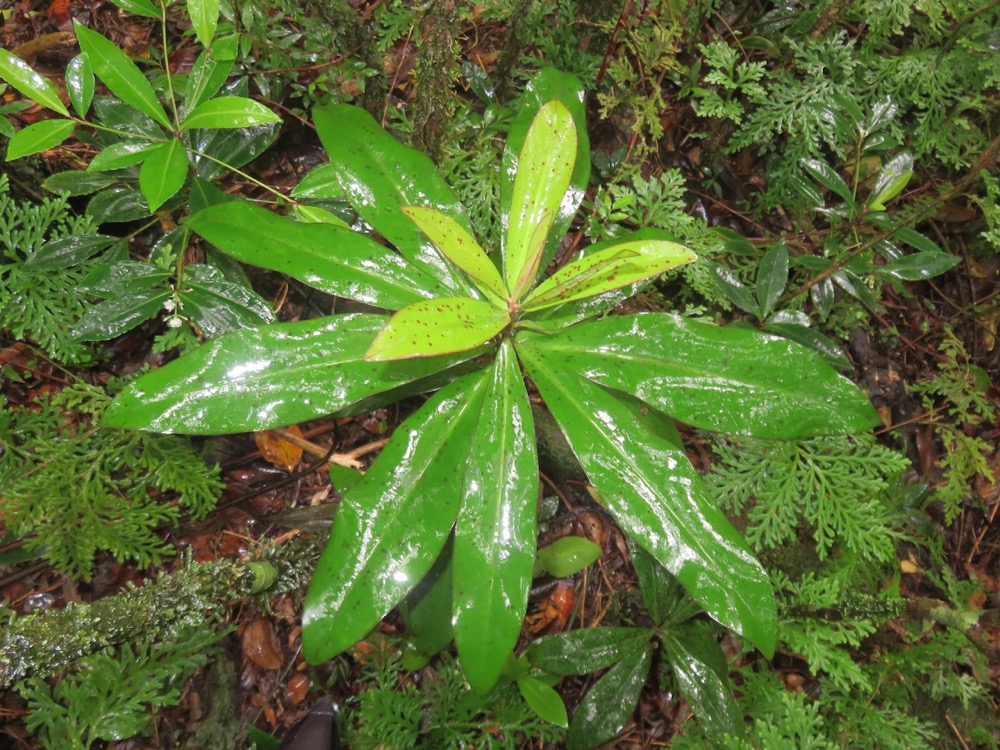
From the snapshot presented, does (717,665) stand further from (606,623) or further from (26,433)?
(26,433)

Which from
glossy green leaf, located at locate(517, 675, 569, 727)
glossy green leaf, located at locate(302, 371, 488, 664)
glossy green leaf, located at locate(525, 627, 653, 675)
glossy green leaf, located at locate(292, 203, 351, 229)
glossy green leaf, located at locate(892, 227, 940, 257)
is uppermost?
glossy green leaf, located at locate(892, 227, 940, 257)

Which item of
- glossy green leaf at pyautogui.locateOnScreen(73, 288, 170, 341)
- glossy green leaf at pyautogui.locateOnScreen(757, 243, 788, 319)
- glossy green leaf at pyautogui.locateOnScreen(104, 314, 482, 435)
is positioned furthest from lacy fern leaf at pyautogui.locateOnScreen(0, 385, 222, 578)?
glossy green leaf at pyautogui.locateOnScreen(757, 243, 788, 319)

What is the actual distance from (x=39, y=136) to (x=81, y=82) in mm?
216

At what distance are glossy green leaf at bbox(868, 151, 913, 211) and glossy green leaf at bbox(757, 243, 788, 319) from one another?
460 millimetres

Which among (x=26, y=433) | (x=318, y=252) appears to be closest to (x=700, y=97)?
(x=318, y=252)

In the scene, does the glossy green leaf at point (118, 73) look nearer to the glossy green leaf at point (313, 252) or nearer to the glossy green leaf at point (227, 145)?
the glossy green leaf at point (227, 145)

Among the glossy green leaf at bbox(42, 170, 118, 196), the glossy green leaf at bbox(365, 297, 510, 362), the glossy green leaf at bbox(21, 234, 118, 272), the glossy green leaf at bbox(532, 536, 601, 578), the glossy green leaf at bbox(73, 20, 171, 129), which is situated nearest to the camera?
the glossy green leaf at bbox(365, 297, 510, 362)

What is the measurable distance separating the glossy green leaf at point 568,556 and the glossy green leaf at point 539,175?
1.06 metres

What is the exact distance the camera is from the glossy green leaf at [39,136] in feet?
5.20

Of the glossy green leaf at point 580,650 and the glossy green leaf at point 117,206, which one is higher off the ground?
the glossy green leaf at point 117,206

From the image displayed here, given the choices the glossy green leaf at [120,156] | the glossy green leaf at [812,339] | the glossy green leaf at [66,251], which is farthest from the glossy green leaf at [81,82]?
the glossy green leaf at [812,339]

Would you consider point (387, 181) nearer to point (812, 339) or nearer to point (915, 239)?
point (812, 339)

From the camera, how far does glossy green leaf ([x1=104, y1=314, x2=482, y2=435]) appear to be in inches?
55.2

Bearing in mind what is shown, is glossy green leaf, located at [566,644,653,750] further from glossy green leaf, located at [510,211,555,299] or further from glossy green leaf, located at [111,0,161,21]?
glossy green leaf, located at [111,0,161,21]
